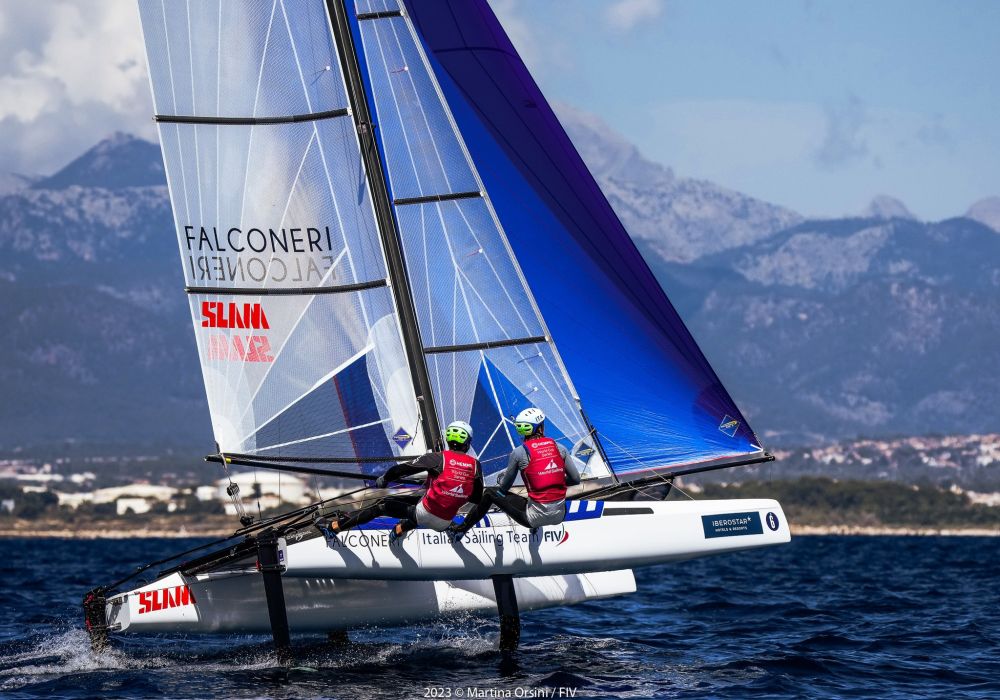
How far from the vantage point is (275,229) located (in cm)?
1677

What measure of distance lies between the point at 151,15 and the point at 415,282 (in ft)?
13.4

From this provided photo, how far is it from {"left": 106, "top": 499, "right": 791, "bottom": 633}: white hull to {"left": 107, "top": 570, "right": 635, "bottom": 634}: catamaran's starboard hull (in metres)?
0.01

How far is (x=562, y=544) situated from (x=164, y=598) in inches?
169

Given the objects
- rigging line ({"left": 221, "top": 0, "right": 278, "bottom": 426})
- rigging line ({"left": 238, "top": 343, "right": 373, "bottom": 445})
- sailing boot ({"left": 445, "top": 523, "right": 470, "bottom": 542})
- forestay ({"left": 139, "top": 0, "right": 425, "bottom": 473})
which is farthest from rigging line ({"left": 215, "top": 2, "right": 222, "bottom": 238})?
sailing boot ({"left": 445, "top": 523, "right": 470, "bottom": 542})

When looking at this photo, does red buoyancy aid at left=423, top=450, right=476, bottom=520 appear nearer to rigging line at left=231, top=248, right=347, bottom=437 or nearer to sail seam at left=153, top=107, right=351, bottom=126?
rigging line at left=231, top=248, right=347, bottom=437

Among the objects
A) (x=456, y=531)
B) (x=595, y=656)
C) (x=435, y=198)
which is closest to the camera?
(x=456, y=531)

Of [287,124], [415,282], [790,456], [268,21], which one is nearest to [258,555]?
[415,282]

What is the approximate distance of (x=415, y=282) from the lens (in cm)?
1719

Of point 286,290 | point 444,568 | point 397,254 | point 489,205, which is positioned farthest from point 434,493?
point 489,205

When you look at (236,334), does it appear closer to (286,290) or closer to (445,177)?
(286,290)

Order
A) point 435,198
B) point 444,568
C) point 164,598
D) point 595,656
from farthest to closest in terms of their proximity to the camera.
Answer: point 435,198 → point 164,598 → point 595,656 → point 444,568

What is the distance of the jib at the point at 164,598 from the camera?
16141mm

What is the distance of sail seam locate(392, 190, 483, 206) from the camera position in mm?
17094

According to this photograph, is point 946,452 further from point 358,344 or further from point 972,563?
point 358,344
